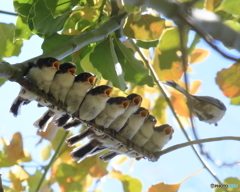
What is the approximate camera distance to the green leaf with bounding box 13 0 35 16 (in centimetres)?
228

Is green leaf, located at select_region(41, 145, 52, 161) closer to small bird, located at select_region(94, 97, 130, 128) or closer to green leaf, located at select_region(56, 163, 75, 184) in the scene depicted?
green leaf, located at select_region(56, 163, 75, 184)

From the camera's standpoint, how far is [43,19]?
2.17 metres

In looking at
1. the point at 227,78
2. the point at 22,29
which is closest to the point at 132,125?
the point at 227,78

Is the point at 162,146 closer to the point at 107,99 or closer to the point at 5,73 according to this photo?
the point at 107,99

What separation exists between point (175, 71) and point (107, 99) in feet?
1.79

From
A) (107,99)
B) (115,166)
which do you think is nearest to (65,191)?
(115,166)

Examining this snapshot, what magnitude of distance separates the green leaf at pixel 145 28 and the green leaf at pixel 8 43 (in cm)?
90

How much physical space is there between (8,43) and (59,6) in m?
0.56

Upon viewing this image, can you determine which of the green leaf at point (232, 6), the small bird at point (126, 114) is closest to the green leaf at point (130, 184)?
the small bird at point (126, 114)

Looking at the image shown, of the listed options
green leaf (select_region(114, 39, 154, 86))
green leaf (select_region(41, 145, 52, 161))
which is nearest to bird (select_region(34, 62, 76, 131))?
green leaf (select_region(114, 39, 154, 86))

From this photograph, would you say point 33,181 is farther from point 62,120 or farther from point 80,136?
point 62,120

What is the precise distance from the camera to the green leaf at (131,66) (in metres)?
2.19

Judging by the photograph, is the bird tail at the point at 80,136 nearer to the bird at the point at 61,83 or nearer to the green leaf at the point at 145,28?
the bird at the point at 61,83

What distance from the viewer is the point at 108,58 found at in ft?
6.93
